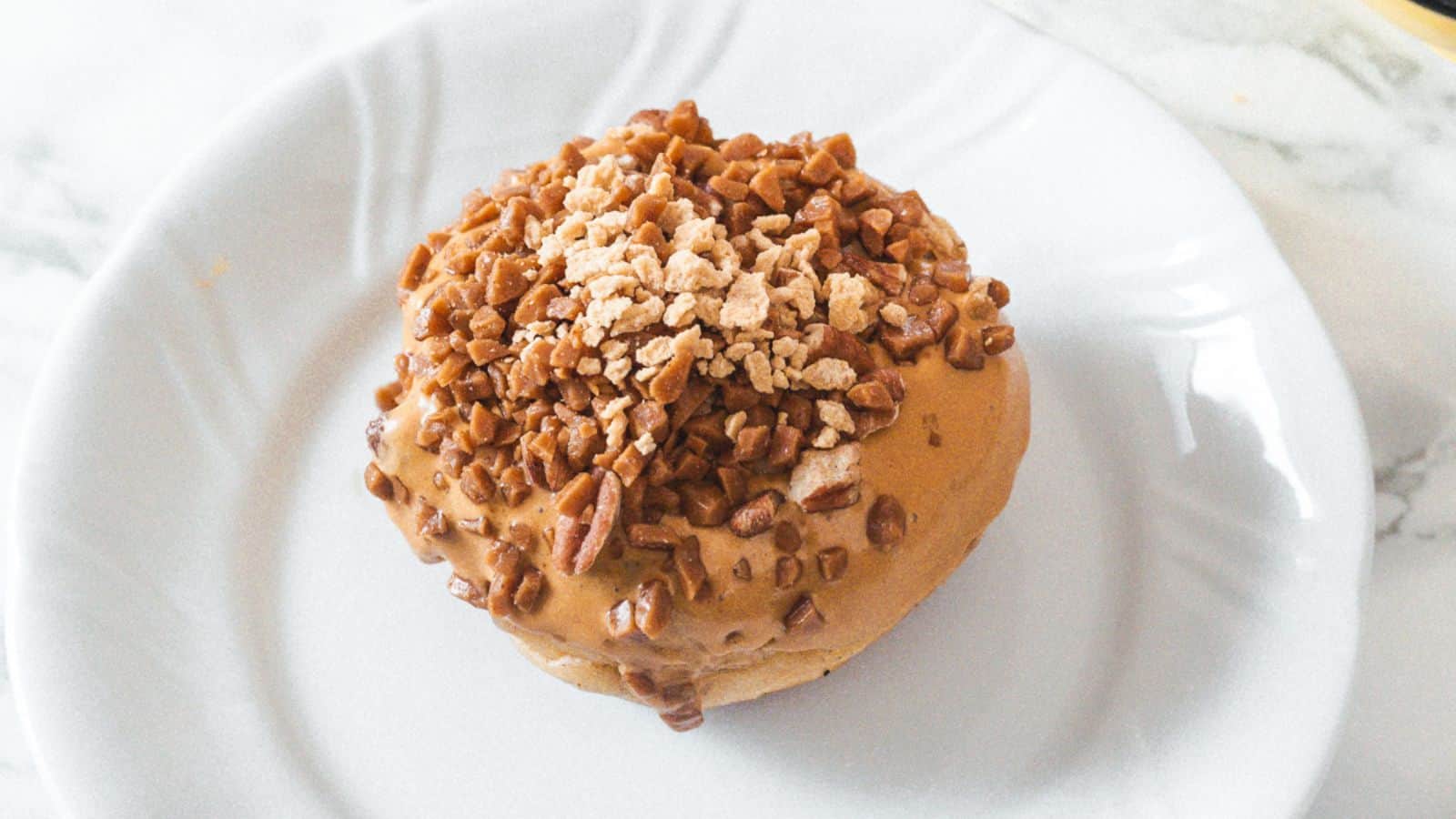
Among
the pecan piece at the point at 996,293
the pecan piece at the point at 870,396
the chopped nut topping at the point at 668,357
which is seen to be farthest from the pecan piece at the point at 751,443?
the pecan piece at the point at 996,293

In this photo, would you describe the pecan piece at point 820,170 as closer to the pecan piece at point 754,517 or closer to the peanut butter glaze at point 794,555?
the peanut butter glaze at point 794,555

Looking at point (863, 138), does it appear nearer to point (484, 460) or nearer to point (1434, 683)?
point (484, 460)

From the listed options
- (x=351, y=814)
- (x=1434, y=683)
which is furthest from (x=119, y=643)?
(x=1434, y=683)

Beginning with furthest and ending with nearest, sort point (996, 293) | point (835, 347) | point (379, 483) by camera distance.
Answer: point (996, 293), point (379, 483), point (835, 347)

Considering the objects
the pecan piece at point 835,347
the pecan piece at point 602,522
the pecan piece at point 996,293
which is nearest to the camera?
the pecan piece at point 602,522

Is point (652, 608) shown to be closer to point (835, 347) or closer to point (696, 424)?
point (696, 424)

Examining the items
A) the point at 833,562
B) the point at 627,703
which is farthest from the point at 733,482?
the point at 627,703

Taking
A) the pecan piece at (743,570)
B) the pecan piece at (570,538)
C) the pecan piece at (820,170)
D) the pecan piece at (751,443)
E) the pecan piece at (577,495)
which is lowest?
the pecan piece at (743,570)
